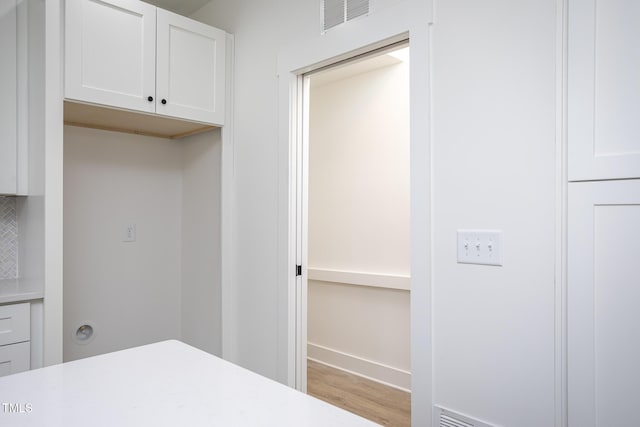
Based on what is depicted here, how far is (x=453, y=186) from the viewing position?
1.65 m

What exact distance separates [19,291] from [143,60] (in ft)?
4.21

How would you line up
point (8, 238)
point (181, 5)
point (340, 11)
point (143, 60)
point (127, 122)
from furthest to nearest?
point (181, 5), point (127, 122), point (8, 238), point (143, 60), point (340, 11)

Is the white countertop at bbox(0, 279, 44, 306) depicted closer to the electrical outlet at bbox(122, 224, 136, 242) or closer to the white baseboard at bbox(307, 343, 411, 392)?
the electrical outlet at bbox(122, 224, 136, 242)

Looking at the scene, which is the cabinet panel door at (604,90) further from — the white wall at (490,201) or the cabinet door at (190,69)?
the cabinet door at (190,69)

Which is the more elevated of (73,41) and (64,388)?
(73,41)

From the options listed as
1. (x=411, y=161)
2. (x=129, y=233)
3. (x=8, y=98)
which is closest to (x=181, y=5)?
(x=8, y=98)

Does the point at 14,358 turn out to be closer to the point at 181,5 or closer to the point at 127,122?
the point at 127,122

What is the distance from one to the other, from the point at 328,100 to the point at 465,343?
8.39 feet

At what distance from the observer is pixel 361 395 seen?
9.72ft

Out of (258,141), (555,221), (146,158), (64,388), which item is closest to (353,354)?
(258,141)

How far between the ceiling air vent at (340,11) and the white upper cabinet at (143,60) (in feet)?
2.66

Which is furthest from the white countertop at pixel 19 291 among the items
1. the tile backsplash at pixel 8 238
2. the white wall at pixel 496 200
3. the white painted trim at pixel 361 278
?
the white painted trim at pixel 361 278

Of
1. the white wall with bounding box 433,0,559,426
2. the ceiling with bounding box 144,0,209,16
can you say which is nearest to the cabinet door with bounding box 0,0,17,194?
the ceiling with bounding box 144,0,209,16

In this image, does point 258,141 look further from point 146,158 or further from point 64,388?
point 64,388
